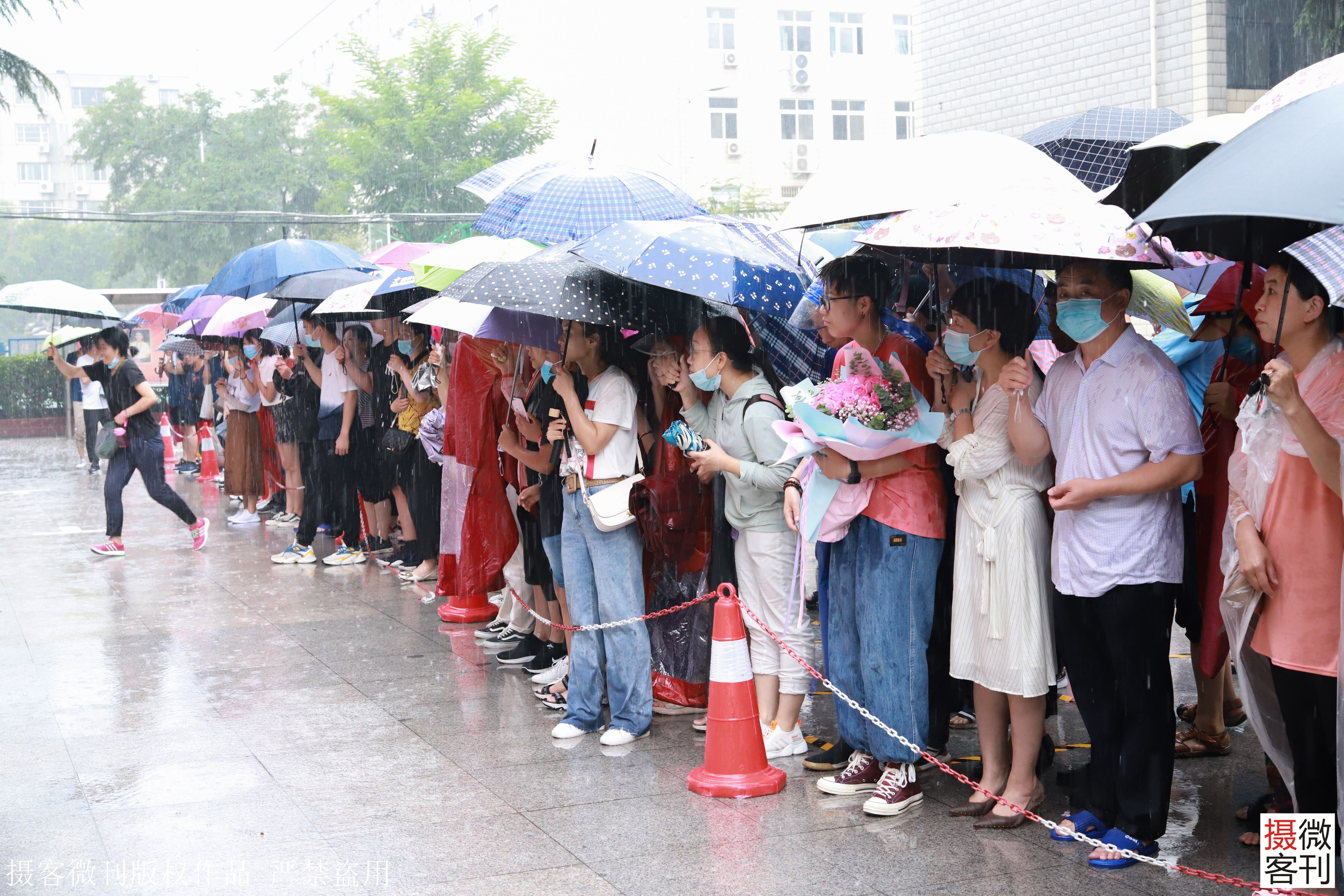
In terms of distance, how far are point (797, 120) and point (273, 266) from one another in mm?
36198

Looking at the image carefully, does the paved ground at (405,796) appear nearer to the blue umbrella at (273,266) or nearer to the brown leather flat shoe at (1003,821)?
the brown leather flat shoe at (1003,821)

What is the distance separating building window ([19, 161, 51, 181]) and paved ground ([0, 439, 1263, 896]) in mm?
104296

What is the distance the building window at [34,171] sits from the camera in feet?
328

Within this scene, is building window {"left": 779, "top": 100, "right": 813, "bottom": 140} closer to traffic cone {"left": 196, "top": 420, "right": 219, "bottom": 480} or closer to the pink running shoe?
traffic cone {"left": 196, "top": 420, "right": 219, "bottom": 480}

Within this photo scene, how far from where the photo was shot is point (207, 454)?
64.3 ft

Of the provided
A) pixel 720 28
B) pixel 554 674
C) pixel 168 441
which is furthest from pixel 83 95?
pixel 554 674

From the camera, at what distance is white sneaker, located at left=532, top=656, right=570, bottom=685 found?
7.10 meters

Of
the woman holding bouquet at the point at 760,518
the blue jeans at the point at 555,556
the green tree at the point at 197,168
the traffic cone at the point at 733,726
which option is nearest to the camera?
the traffic cone at the point at 733,726

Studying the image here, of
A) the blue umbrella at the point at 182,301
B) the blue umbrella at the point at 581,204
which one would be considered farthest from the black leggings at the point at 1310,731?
the blue umbrella at the point at 182,301

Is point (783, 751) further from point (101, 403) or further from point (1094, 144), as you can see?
point (101, 403)

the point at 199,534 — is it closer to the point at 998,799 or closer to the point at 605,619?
the point at 605,619

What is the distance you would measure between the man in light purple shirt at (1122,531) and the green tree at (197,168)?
46472 mm

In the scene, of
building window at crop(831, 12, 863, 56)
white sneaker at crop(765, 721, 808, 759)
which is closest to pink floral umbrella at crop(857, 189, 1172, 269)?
white sneaker at crop(765, 721, 808, 759)

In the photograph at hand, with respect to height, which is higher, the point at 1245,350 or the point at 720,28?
the point at 720,28
